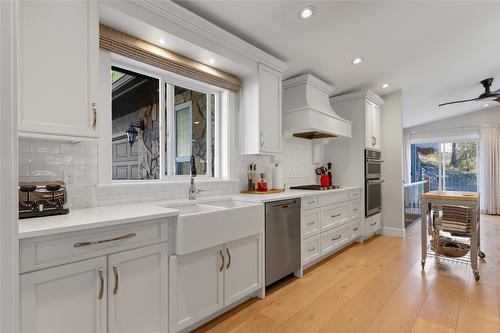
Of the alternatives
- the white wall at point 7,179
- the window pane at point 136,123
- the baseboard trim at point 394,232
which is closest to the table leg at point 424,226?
the baseboard trim at point 394,232

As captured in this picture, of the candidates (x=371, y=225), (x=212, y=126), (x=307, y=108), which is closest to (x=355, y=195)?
(x=371, y=225)

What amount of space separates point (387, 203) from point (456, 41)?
101 inches

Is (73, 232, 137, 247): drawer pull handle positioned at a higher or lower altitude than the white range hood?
lower

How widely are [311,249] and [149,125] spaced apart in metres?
2.17

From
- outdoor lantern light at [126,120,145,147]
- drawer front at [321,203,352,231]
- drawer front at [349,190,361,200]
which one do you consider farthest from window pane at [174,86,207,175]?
drawer front at [349,190,361,200]

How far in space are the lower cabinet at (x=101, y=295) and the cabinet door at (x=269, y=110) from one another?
5.57ft

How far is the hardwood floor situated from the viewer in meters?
1.99

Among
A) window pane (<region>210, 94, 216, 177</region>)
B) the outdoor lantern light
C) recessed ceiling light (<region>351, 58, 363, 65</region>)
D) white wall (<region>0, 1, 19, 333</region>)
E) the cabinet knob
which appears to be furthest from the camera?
recessed ceiling light (<region>351, 58, 363, 65</region>)

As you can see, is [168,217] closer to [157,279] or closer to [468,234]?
[157,279]

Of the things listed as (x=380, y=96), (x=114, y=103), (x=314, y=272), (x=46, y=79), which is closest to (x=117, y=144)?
(x=114, y=103)

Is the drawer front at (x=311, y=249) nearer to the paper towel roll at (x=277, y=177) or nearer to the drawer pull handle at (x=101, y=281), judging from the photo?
the paper towel roll at (x=277, y=177)

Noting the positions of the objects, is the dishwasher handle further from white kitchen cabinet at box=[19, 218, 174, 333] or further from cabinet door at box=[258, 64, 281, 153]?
white kitchen cabinet at box=[19, 218, 174, 333]

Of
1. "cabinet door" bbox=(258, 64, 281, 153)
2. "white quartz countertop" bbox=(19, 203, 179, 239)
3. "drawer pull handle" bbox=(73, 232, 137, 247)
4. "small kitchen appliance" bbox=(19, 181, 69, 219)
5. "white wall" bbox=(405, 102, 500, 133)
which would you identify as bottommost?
"drawer pull handle" bbox=(73, 232, 137, 247)

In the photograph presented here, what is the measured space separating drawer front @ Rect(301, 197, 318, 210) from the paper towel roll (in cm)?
51
